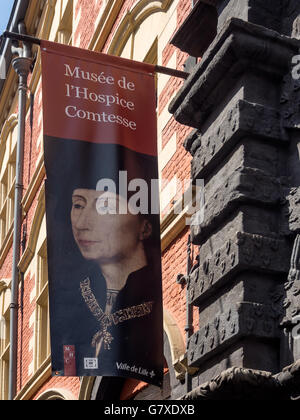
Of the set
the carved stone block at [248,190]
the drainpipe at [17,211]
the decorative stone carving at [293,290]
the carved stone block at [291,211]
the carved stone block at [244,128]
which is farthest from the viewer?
the drainpipe at [17,211]

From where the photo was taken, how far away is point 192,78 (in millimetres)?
6695

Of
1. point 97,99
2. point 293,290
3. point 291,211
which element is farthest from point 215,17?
point 293,290

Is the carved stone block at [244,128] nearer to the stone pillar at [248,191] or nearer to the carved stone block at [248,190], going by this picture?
the stone pillar at [248,191]

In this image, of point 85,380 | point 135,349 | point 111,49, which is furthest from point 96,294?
point 111,49

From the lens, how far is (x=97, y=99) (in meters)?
7.51

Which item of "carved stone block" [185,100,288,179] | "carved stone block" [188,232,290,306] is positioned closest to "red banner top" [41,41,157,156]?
"carved stone block" [185,100,288,179]

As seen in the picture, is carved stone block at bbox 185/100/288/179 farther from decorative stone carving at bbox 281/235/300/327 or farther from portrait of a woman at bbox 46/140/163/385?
portrait of a woman at bbox 46/140/163/385

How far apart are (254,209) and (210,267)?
51cm

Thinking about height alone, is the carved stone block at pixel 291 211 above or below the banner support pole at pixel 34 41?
below

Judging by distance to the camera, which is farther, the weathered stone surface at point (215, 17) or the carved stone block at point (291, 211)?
the weathered stone surface at point (215, 17)

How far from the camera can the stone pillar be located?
558 cm

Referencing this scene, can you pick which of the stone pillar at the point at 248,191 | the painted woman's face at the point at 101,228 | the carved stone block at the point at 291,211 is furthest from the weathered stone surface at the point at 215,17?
the painted woman's face at the point at 101,228

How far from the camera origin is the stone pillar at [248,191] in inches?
220
